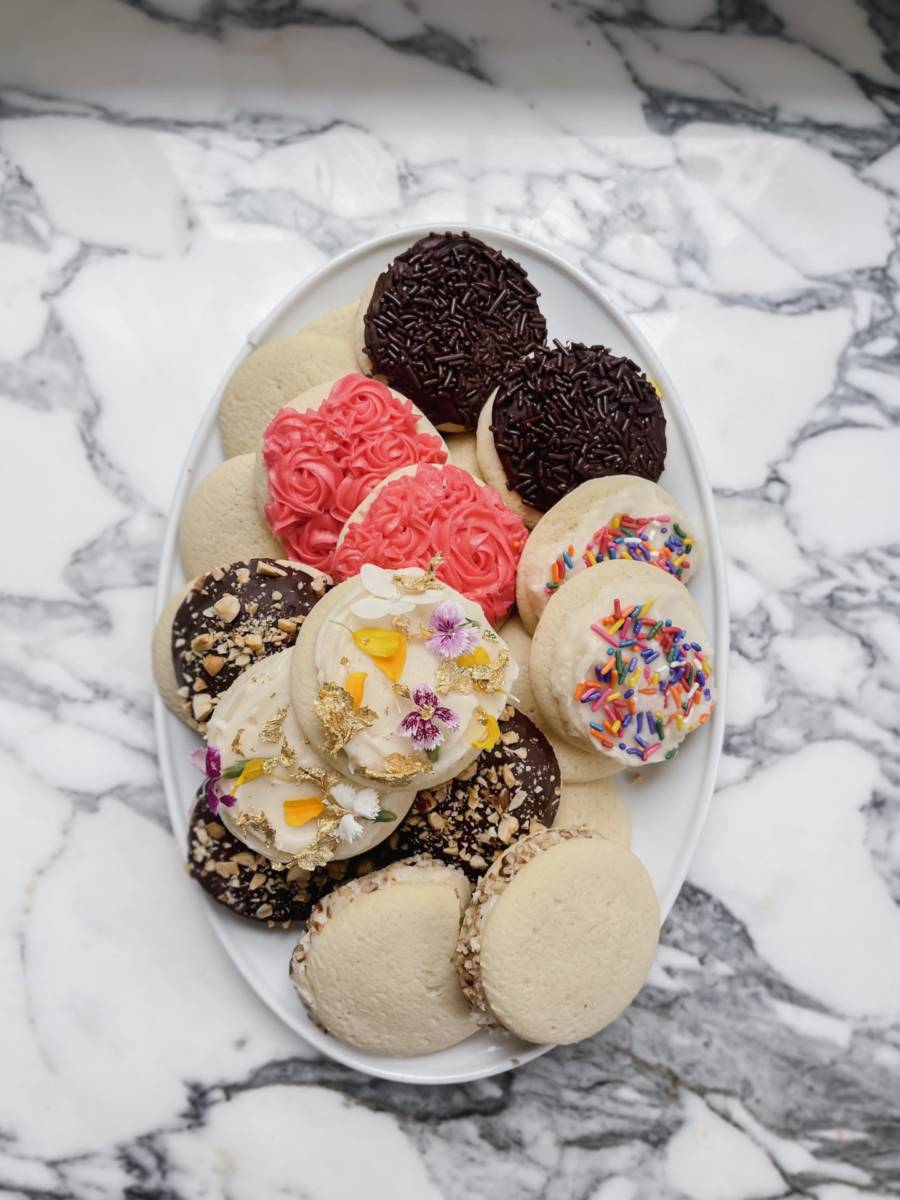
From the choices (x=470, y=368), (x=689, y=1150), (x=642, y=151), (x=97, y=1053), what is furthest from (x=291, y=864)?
(x=642, y=151)

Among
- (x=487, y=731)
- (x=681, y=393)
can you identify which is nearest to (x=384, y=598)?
(x=487, y=731)

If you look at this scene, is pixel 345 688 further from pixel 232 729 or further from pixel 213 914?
pixel 213 914

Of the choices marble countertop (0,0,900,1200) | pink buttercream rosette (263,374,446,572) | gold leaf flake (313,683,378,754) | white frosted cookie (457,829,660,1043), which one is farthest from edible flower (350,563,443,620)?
marble countertop (0,0,900,1200)

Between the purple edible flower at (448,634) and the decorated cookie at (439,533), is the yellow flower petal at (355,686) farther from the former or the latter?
the decorated cookie at (439,533)

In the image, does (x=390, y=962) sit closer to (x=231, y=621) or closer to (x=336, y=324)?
(x=231, y=621)

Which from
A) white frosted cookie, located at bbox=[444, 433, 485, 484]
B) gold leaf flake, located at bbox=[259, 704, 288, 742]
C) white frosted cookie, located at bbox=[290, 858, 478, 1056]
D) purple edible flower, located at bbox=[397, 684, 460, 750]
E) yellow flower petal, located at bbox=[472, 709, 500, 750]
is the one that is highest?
white frosted cookie, located at bbox=[444, 433, 485, 484]

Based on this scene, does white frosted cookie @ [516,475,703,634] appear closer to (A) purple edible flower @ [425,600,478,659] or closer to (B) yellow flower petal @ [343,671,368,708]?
(A) purple edible flower @ [425,600,478,659]
